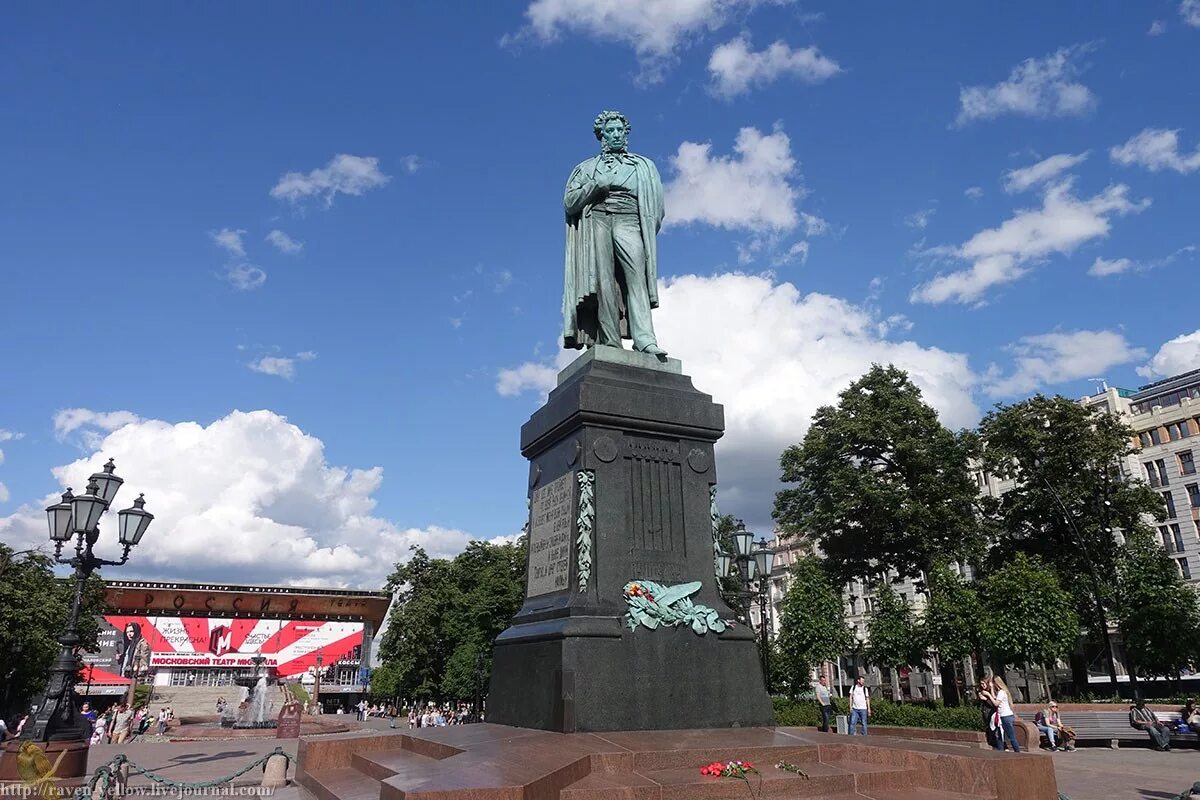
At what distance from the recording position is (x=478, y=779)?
5.38 meters

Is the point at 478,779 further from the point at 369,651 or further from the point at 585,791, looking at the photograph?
the point at 369,651

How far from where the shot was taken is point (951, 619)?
29859mm

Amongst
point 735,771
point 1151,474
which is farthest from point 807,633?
point 1151,474

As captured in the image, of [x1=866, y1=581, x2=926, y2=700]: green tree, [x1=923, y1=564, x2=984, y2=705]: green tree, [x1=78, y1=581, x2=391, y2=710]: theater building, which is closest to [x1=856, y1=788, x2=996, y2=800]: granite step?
[x1=923, y1=564, x2=984, y2=705]: green tree

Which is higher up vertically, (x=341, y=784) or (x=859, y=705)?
(x=859, y=705)

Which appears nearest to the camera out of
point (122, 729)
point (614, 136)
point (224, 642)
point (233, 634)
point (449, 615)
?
point (614, 136)

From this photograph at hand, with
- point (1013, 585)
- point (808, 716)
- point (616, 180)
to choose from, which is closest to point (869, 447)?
point (1013, 585)

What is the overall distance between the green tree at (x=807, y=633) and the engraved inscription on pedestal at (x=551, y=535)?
21.1 m

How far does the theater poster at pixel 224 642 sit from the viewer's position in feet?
221

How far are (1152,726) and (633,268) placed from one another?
630 inches

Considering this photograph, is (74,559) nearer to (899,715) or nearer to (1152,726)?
(899,715)

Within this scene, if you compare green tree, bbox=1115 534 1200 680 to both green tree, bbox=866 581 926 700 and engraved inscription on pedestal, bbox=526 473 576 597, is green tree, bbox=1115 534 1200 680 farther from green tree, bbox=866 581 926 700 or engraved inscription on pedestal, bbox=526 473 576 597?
engraved inscription on pedestal, bbox=526 473 576 597

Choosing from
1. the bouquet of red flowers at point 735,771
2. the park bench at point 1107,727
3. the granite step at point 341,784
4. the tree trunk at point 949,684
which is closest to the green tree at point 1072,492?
the tree trunk at point 949,684

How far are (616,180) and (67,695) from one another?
1055 cm
